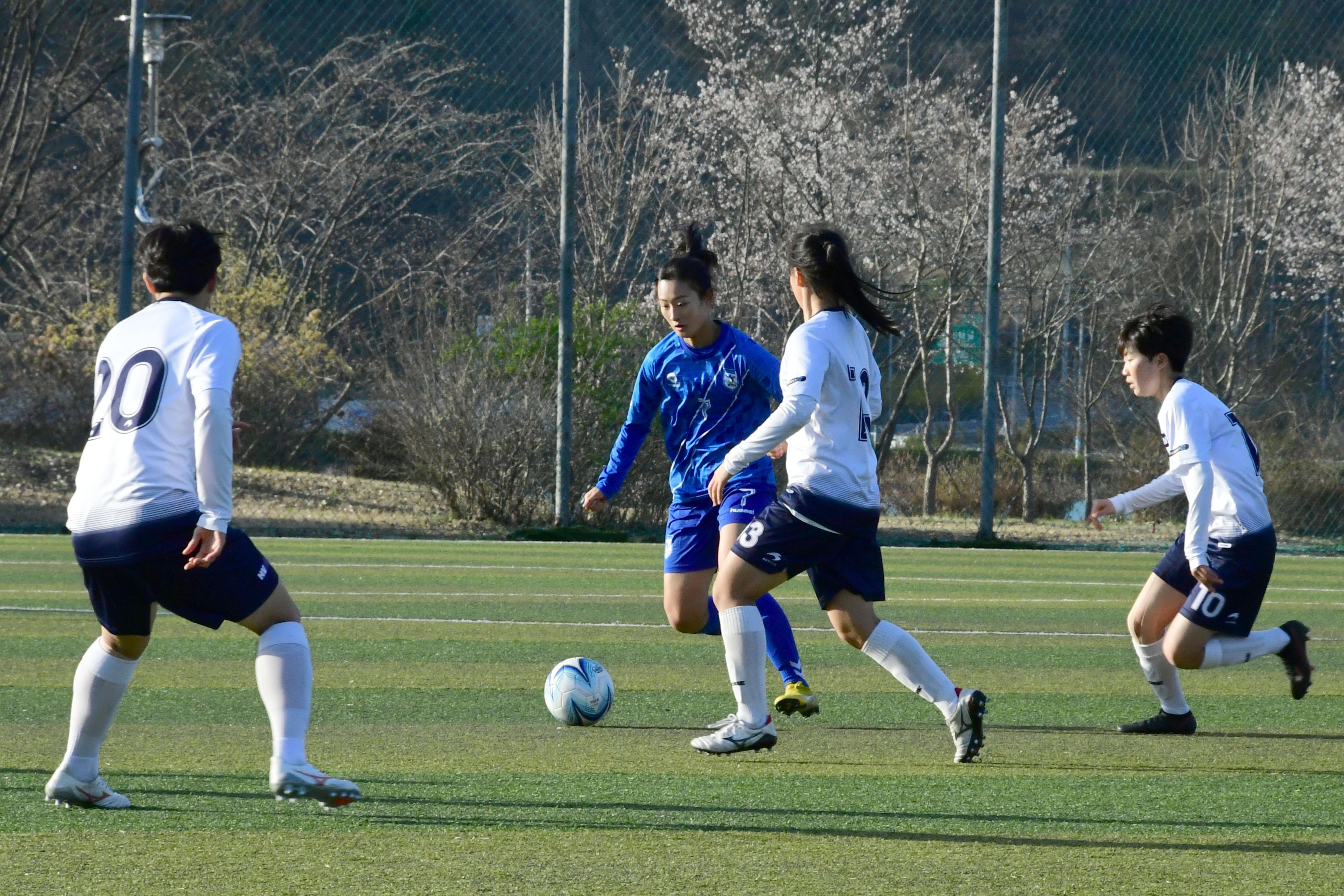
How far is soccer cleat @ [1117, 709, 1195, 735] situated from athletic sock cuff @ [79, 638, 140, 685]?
3843mm

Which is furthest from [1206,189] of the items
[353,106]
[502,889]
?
[502,889]

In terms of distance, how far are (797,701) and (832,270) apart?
5.97 ft

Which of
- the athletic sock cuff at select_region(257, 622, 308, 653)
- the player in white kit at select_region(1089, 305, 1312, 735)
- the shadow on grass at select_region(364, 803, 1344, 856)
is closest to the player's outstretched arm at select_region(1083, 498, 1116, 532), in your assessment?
the player in white kit at select_region(1089, 305, 1312, 735)

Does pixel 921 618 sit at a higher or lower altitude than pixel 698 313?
lower

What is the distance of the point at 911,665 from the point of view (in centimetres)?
515

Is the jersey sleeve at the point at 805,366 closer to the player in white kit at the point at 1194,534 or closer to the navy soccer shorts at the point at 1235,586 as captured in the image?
the player in white kit at the point at 1194,534

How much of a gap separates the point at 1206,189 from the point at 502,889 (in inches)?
891

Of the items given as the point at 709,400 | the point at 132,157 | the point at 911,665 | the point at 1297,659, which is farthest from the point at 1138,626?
the point at 132,157

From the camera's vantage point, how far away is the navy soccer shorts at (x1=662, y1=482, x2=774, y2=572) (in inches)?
243

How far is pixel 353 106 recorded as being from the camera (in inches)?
1003

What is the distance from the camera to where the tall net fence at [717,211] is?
19609 mm

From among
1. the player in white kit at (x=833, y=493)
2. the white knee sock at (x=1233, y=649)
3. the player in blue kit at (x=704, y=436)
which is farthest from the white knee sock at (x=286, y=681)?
the white knee sock at (x=1233, y=649)

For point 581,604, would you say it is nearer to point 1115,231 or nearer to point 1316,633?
point 1316,633

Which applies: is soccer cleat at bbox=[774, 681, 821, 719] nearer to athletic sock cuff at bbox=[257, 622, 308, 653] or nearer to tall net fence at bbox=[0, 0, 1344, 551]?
athletic sock cuff at bbox=[257, 622, 308, 653]
